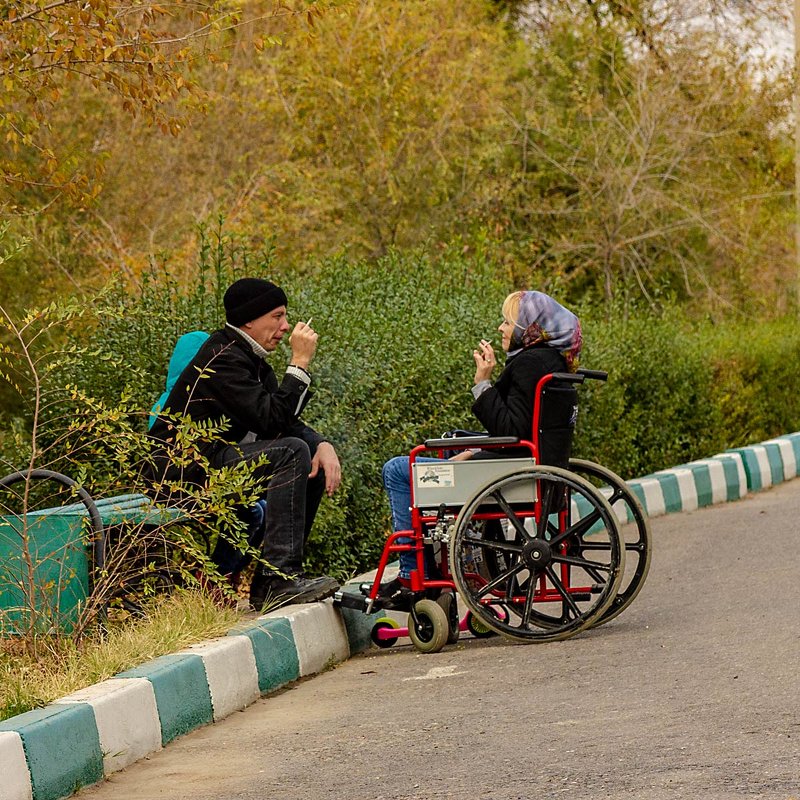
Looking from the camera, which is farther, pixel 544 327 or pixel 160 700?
pixel 544 327

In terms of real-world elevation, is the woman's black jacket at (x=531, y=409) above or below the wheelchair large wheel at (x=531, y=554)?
above

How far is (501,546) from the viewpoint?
7461 mm

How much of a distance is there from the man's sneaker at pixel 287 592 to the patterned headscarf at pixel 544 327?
55.8 inches

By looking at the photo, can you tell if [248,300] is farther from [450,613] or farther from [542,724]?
[542,724]

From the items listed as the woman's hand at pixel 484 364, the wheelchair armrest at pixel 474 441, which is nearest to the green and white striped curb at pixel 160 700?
the wheelchair armrest at pixel 474 441

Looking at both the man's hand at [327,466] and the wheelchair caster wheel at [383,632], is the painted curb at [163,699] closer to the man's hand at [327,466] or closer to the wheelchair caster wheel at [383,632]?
the wheelchair caster wheel at [383,632]

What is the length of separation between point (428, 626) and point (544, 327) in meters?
1.47

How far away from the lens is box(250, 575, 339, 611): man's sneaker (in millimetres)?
7684

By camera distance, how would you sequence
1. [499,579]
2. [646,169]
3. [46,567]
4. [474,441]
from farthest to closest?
[646,169] < [474,441] < [499,579] < [46,567]

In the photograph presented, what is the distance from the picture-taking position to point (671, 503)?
45.1 ft

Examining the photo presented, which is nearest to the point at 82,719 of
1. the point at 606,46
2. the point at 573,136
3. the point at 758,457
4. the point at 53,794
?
the point at 53,794

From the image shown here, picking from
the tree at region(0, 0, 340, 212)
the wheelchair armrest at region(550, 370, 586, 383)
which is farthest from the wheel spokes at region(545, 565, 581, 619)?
the tree at region(0, 0, 340, 212)

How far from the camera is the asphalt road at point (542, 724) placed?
4.92 metres

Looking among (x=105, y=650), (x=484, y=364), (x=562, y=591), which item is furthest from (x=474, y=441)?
(x=105, y=650)
